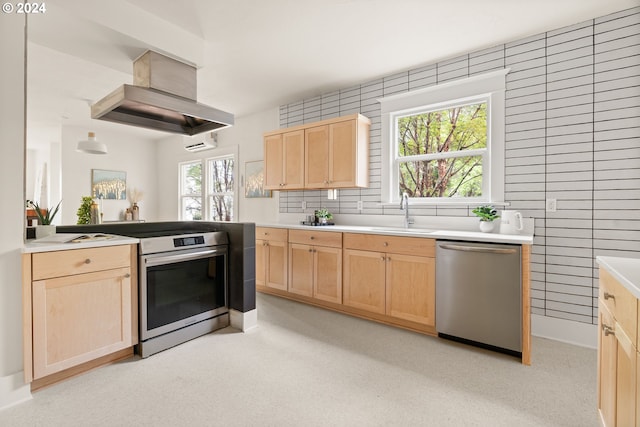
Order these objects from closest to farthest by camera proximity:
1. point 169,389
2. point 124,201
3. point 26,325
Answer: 1. point 26,325
2. point 169,389
3. point 124,201

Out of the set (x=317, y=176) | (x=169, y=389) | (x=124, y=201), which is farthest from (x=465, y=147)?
(x=124, y=201)

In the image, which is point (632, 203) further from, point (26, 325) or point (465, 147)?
point (26, 325)

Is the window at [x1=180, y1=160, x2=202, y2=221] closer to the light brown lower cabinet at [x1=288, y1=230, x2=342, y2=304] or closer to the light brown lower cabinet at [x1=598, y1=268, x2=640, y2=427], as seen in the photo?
the light brown lower cabinet at [x1=288, y1=230, x2=342, y2=304]

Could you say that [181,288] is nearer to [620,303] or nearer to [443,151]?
[620,303]

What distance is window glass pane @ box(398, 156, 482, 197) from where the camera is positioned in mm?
3023

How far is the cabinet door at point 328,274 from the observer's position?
10.4 ft

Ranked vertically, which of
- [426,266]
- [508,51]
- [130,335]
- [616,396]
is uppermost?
[508,51]

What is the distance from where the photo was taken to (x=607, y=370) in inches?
50.2

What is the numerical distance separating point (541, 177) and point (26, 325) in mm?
3814

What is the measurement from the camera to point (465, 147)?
3.06 m

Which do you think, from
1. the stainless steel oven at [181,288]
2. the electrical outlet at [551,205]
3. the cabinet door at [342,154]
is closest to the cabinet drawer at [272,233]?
the cabinet door at [342,154]

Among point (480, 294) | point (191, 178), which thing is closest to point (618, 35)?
point (480, 294)

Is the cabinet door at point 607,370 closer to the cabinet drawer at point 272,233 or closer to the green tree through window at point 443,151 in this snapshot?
the green tree through window at point 443,151

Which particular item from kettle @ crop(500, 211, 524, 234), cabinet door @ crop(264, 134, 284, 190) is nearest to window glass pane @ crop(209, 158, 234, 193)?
cabinet door @ crop(264, 134, 284, 190)
